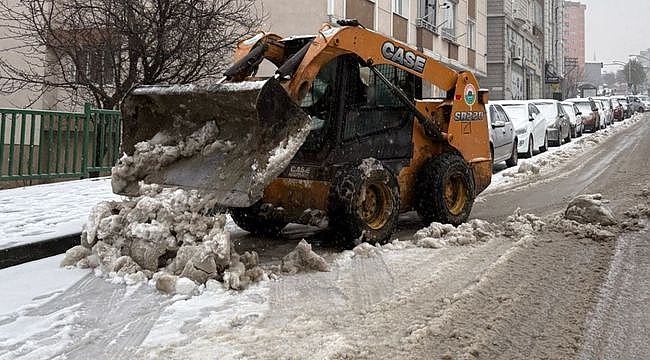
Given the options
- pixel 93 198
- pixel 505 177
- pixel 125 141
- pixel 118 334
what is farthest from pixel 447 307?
pixel 505 177

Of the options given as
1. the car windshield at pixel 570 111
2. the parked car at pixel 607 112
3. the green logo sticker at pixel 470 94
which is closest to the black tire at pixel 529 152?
the car windshield at pixel 570 111

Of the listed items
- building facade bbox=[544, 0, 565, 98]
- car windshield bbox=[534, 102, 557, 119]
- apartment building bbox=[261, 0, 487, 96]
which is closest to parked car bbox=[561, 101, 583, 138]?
car windshield bbox=[534, 102, 557, 119]

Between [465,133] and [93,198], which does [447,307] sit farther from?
[93,198]

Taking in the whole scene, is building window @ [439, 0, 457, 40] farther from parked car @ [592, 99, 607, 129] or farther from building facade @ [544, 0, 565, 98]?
building facade @ [544, 0, 565, 98]

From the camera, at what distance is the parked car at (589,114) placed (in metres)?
28.0

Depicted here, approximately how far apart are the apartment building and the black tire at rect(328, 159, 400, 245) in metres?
1.79

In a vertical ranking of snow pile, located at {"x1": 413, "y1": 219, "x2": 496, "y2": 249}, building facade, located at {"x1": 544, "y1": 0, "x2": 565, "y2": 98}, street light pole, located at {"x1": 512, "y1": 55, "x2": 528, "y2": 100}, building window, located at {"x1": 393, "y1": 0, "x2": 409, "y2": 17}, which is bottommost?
snow pile, located at {"x1": 413, "y1": 219, "x2": 496, "y2": 249}

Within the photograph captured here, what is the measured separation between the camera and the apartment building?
17922mm

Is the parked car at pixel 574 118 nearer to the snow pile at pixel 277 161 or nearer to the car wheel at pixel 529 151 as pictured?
the car wheel at pixel 529 151

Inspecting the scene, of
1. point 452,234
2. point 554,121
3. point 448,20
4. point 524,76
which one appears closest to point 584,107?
point 448,20

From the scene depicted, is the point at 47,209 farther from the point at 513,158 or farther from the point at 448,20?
the point at 448,20

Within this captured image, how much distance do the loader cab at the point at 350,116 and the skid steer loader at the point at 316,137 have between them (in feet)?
0.04

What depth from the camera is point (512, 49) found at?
134ft

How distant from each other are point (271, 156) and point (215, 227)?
29.3 inches
